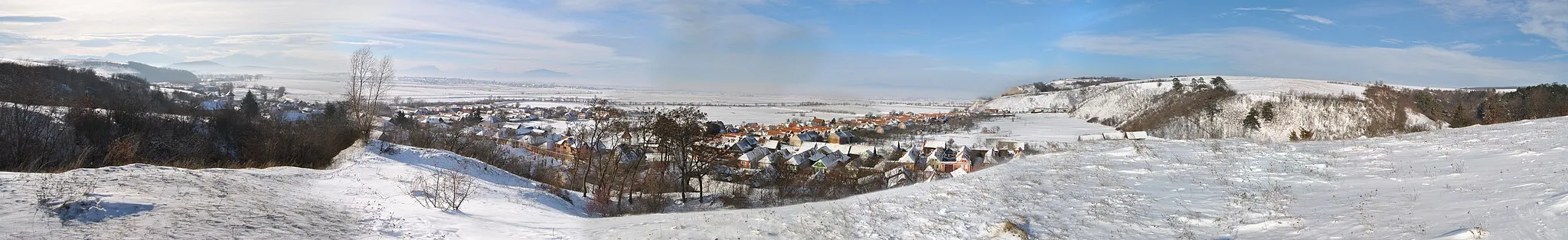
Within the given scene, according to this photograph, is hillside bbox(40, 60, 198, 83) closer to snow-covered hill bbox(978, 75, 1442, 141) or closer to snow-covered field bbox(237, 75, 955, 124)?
snow-covered field bbox(237, 75, 955, 124)

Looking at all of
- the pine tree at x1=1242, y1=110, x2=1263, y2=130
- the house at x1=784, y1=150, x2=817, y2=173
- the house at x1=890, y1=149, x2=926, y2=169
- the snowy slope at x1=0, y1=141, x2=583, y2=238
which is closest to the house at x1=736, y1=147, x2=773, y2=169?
the house at x1=784, y1=150, x2=817, y2=173

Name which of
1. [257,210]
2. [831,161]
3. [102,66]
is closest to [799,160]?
[831,161]

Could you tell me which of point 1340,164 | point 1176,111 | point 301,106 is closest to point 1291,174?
point 1340,164

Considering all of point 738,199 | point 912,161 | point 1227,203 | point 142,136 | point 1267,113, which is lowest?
point 912,161

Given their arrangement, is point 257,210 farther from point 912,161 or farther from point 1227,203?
point 912,161

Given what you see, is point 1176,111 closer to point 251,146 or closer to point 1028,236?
point 1028,236
